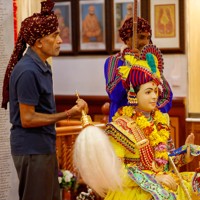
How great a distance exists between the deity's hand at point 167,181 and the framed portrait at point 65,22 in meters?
4.38

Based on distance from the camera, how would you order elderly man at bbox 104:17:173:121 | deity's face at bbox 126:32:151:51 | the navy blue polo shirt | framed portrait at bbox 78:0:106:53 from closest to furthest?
the navy blue polo shirt < elderly man at bbox 104:17:173:121 < deity's face at bbox 126:32:151:51 < framed portrait at bbox 78:0:106:53

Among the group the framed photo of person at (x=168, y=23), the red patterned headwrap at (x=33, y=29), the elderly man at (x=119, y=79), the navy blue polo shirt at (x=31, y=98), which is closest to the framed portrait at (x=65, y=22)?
the framed photo of person at (x=168, y=23)

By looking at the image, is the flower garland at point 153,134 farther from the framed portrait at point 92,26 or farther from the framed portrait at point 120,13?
the framed portrait at point 92,26

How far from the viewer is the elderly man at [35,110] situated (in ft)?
11.0

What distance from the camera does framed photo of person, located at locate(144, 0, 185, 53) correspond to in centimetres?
675

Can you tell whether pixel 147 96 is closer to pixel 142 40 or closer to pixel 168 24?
pixel 142 40

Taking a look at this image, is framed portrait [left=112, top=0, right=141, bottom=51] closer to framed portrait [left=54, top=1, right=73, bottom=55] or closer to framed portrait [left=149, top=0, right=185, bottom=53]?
framed portrait [left=149, top=0, right=185, bottom=53]

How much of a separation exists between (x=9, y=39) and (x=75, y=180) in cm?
136

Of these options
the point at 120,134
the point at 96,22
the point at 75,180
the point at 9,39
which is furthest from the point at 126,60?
the point at 96,22

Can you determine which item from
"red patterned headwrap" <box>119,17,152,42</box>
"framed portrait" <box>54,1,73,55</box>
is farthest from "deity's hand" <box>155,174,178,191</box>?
"framed portrait" <box>54,1,73,55</box>

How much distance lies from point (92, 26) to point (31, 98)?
4.24 m

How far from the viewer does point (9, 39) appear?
14.3ft

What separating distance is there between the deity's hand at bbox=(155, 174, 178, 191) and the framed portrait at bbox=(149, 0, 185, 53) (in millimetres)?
3523

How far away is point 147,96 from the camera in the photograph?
3.50m
